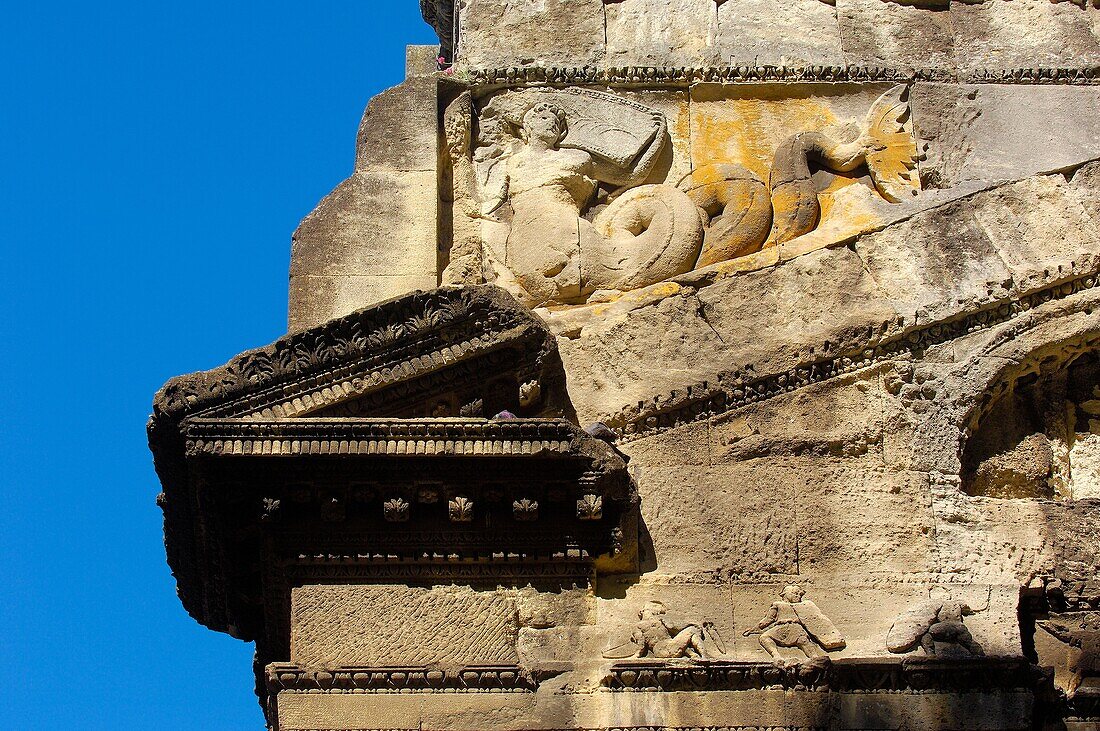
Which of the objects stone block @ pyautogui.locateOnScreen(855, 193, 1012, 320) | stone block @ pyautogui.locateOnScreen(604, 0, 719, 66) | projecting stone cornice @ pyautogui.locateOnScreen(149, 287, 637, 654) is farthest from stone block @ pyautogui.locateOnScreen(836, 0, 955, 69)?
projecting stone cornice @ pyautogui.locateOnScreen(149, 287, 637, 654)

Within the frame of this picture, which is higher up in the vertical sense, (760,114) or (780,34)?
(780,34)

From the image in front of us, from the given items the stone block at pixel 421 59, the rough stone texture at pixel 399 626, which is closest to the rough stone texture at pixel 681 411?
the rough stone texture at pixel 399 626

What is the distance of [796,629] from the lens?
32.3ft

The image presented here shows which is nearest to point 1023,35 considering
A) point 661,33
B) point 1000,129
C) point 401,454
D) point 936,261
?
point 1000,129

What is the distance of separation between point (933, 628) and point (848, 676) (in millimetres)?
511

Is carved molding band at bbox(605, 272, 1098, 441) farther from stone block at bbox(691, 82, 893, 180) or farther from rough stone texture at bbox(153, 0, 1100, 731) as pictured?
stone block at bbox(691, 82, 893, 180)

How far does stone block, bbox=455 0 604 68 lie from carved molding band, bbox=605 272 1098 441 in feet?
9.10

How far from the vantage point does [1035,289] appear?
11.1 metres

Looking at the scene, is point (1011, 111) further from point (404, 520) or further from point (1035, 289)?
point (404, 520)

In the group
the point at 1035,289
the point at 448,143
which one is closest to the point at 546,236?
the point at 448,143

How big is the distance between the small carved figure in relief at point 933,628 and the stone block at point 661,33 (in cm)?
413

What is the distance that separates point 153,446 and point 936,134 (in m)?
5.05

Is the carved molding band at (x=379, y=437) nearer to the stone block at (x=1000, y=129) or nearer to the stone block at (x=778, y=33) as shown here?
the stone block at (x=1000, y=129)

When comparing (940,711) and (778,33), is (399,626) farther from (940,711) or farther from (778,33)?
(778,33)
